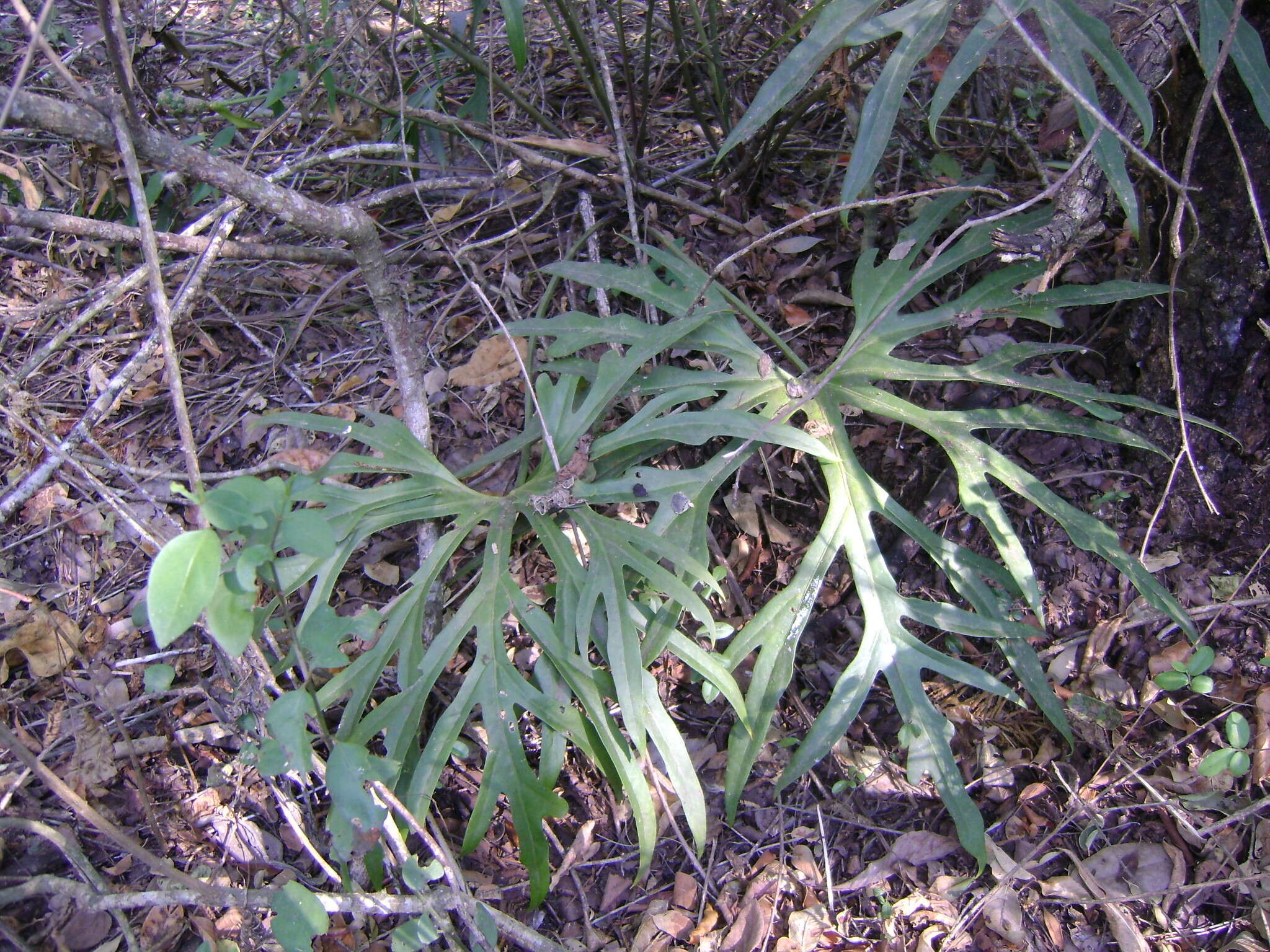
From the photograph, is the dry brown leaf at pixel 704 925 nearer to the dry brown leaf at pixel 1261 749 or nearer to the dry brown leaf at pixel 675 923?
the dry brown leaf at pixel 675 923

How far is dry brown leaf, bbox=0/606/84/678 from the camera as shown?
2.02m

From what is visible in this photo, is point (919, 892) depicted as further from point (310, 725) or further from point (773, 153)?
point (773, 153)

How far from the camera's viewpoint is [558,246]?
102 inches

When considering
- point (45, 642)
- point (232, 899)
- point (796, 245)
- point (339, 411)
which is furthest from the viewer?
point (796, 245)

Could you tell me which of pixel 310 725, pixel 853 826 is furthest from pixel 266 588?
pixel 853 826

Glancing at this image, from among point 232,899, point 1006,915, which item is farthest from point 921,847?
point 232,899

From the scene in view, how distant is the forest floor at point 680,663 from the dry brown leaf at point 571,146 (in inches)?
0.5

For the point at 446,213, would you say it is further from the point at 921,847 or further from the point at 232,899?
the point at 921,847

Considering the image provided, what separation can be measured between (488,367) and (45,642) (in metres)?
1.41

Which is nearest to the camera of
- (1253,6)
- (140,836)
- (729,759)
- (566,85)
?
(1253,6)

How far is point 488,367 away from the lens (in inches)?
93.7

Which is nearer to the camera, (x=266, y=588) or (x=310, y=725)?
(x=310, y=725)

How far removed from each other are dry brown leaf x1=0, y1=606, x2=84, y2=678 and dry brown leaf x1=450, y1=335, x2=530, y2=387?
4.08ft

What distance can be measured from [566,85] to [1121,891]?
3067 mm
